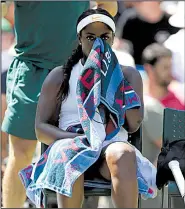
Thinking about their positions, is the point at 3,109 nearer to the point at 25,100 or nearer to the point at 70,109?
the point at 25,100

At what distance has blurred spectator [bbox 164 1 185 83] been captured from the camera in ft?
20.5

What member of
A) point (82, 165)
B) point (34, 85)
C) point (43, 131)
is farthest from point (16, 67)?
point (82, 165)

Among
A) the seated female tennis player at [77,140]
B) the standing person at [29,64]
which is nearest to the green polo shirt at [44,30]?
the standing person at [29,64]

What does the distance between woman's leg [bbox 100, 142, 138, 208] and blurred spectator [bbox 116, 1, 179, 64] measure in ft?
8.42

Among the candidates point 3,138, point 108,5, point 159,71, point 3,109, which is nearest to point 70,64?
point 108,5

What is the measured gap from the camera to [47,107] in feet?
14.5

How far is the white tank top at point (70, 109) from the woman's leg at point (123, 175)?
39 centimetres

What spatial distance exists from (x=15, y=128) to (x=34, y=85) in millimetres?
291

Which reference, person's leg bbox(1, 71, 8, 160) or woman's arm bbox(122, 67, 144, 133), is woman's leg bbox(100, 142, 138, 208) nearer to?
woman's arm bbox(122, 67, 144, 133)

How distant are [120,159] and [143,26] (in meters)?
2.89

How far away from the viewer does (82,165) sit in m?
4.06

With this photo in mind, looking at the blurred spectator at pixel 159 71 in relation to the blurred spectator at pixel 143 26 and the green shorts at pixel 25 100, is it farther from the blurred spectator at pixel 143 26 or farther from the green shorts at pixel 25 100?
the green shorts at pixel 25 100

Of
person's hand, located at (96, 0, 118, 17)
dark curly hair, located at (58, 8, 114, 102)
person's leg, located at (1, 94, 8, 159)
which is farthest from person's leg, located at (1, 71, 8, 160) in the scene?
dark curly hair, located at (58, 8, 114, 102)

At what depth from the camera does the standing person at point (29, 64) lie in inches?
199
